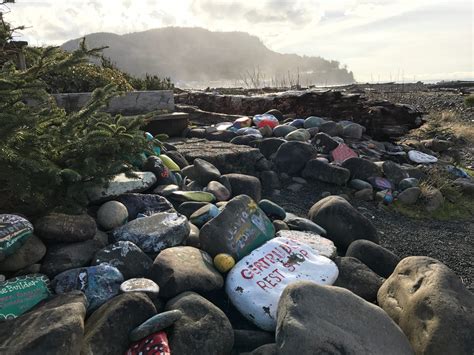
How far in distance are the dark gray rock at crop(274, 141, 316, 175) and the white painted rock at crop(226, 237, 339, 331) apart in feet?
9.63

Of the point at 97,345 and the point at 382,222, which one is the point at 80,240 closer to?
the point at 97,345

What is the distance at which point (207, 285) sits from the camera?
3.17 meters

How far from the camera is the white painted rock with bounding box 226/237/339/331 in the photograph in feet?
9.99

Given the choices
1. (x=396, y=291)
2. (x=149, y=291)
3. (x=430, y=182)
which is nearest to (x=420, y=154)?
(x=430, y=182)

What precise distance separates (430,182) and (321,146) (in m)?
1.94

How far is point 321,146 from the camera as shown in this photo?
773cm

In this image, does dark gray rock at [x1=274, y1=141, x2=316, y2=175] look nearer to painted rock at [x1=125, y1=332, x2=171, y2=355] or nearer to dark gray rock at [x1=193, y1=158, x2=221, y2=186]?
dark gray rock at [x1=193, y1=158, x2=221, y2=186]

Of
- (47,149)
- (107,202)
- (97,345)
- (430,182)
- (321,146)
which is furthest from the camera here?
(321,146)

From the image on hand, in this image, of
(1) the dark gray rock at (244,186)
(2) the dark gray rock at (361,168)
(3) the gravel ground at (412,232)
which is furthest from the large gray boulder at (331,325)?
(2) the dark gray rock at (361,168)

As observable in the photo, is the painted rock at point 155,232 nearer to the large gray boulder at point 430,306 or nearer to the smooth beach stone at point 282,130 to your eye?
the large gray boulder at point 430,306

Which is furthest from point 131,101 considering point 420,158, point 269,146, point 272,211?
point 420,158

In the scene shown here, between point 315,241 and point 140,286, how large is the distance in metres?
1.88

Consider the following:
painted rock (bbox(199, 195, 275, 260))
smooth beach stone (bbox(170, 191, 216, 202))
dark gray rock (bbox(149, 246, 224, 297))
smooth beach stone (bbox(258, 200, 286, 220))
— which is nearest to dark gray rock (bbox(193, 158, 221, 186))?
smooth beach stone (bbox(170, 191, 216, 202))

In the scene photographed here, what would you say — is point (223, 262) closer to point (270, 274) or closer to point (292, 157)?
point (270, 274)
